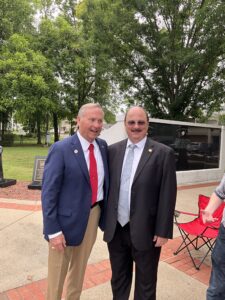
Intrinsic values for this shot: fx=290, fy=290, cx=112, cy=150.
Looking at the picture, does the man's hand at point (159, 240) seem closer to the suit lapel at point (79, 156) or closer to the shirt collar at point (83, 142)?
the suit lapel at point (79, 156)

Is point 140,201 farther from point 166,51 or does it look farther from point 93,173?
point 166,51

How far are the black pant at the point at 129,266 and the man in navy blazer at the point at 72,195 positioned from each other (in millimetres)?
269

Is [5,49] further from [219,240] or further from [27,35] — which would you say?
[219,240]

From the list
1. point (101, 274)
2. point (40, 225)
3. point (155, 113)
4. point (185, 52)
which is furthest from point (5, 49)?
point (101, 274)

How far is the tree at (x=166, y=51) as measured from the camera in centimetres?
1105

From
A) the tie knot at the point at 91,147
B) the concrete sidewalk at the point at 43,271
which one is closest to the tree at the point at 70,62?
the concrete sidewalk at the point at 43,271

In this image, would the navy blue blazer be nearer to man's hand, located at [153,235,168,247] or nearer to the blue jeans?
man's hand, located at [153,235,168,247]

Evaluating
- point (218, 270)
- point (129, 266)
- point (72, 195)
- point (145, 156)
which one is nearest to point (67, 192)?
point (72, 195)

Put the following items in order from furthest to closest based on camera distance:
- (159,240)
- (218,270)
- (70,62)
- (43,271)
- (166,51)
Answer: (70,62), (166,51), (43,271), (159,240), (218,270)

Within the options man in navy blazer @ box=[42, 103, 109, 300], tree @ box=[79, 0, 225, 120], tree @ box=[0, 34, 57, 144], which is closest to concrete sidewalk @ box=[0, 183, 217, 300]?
man in navy blazer @ box=[42, 103, 109, 300]

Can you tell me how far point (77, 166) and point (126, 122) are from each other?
1.90ft

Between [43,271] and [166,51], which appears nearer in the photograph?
[43,271]

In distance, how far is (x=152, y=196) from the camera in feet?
8.05

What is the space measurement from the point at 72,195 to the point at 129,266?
0.95m
